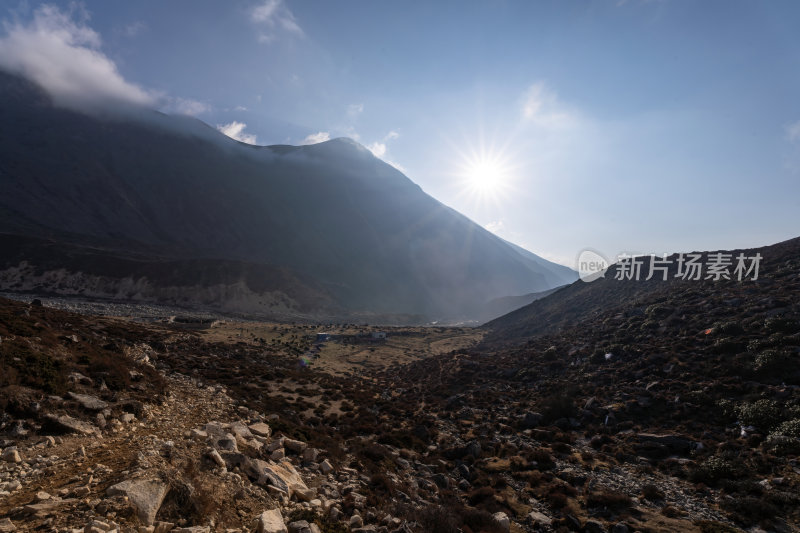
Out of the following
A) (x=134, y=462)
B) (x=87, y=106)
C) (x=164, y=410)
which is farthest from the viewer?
(x=87, y=106)

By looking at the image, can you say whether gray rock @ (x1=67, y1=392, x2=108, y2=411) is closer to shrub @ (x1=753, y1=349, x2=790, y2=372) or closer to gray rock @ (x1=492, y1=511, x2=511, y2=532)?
gray rock @ (x1=492, y1=511, x2=511, y2=532)

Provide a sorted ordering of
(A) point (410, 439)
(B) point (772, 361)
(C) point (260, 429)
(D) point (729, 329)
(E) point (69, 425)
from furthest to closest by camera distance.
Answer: (D) point (729, 329)
(B) point (772, 361)
(A) point (410, 439)
(C) point (260, 429)
(E) point (69, 425)

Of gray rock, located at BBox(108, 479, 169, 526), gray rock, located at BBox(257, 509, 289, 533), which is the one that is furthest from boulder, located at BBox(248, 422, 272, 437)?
gray rock, located at BBox(108, 479, 169, 526)

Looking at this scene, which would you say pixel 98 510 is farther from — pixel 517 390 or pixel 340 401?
pixel 517 390

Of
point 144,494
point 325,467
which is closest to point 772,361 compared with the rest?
point 325,467

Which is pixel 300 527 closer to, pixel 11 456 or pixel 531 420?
pixel 11 456

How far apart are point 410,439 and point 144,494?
1397cm

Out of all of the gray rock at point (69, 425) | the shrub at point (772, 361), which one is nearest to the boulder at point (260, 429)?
the gray rock at point (69, 425)

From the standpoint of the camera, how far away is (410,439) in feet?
59.7

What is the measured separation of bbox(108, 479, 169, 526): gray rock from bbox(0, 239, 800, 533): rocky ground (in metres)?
0.03

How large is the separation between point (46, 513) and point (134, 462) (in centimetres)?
216

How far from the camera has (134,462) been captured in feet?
24.8

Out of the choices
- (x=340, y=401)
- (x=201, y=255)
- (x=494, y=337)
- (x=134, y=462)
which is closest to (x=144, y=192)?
(x=201, y=255)

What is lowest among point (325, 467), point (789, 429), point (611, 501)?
point (611, 501)
